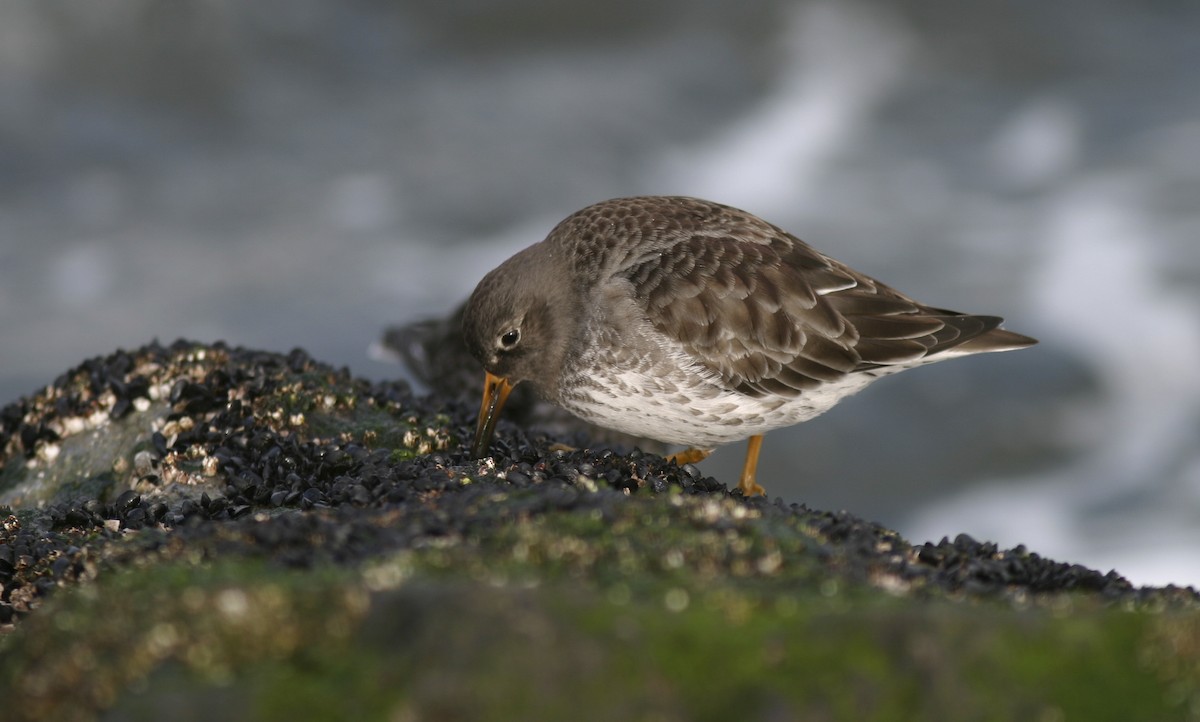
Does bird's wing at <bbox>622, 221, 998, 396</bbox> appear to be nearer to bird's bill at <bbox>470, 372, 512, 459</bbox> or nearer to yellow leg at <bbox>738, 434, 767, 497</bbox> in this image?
yellow leg at <bbox>738, 434, 767, 497</bbox>

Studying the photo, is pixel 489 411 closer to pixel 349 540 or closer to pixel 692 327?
pixel 692 327

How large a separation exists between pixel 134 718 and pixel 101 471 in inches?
192

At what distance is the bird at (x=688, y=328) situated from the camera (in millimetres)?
7887

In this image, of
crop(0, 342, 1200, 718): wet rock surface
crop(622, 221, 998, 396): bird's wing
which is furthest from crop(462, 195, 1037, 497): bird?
crop(0, 342, 1200, 718): wet rock surface

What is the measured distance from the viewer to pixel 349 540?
4.80 meters

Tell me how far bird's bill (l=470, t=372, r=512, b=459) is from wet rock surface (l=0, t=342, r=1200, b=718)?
161mm

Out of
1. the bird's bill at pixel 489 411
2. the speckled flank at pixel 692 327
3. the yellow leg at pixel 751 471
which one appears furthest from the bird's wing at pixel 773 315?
the bird's bill at pixel 489 411

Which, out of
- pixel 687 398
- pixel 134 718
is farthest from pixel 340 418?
Answer: pixel 134 718

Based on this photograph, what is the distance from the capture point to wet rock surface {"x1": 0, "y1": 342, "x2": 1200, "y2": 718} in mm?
3715

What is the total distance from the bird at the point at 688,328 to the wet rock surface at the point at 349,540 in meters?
0.55

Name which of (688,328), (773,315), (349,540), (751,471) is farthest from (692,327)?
(349,540)

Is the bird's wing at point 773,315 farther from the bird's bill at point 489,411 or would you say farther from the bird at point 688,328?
the bird's bill at point 489,411

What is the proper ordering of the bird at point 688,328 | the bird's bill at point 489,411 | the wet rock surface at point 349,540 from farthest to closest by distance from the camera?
the bird at point 688,328 < the bird's bill at point 489,411 < the wet rock surface at point 349,540

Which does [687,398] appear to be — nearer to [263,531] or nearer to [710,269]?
[710,269]
